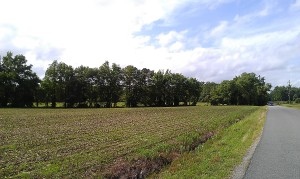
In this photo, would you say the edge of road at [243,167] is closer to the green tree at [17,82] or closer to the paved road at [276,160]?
the paved road at [276,160]

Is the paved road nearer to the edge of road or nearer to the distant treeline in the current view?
the edge of road

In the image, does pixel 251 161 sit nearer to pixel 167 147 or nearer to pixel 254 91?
pixel 167 147

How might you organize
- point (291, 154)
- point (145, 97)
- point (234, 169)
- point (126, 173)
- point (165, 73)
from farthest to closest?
point (165, 73)
point (145, 97)
point (291, 154)
point (126, 173)
point (234, 169)

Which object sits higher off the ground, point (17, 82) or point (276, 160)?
point (17, 82)

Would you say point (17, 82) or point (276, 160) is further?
point (17, 82)

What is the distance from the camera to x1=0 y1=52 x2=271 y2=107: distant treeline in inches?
3467

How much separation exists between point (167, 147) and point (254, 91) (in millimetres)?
120801

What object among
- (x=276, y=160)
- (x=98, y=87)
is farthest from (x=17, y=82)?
(x=276, y=160)

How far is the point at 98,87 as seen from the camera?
9994cm

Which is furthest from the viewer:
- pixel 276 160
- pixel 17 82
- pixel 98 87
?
pixel 98 87

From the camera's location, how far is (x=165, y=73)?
117 metres

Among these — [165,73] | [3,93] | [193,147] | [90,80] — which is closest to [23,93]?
[3,93]

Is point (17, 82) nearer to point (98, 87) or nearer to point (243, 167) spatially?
point (98, 87)

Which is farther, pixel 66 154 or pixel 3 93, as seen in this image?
pixel 3 93
